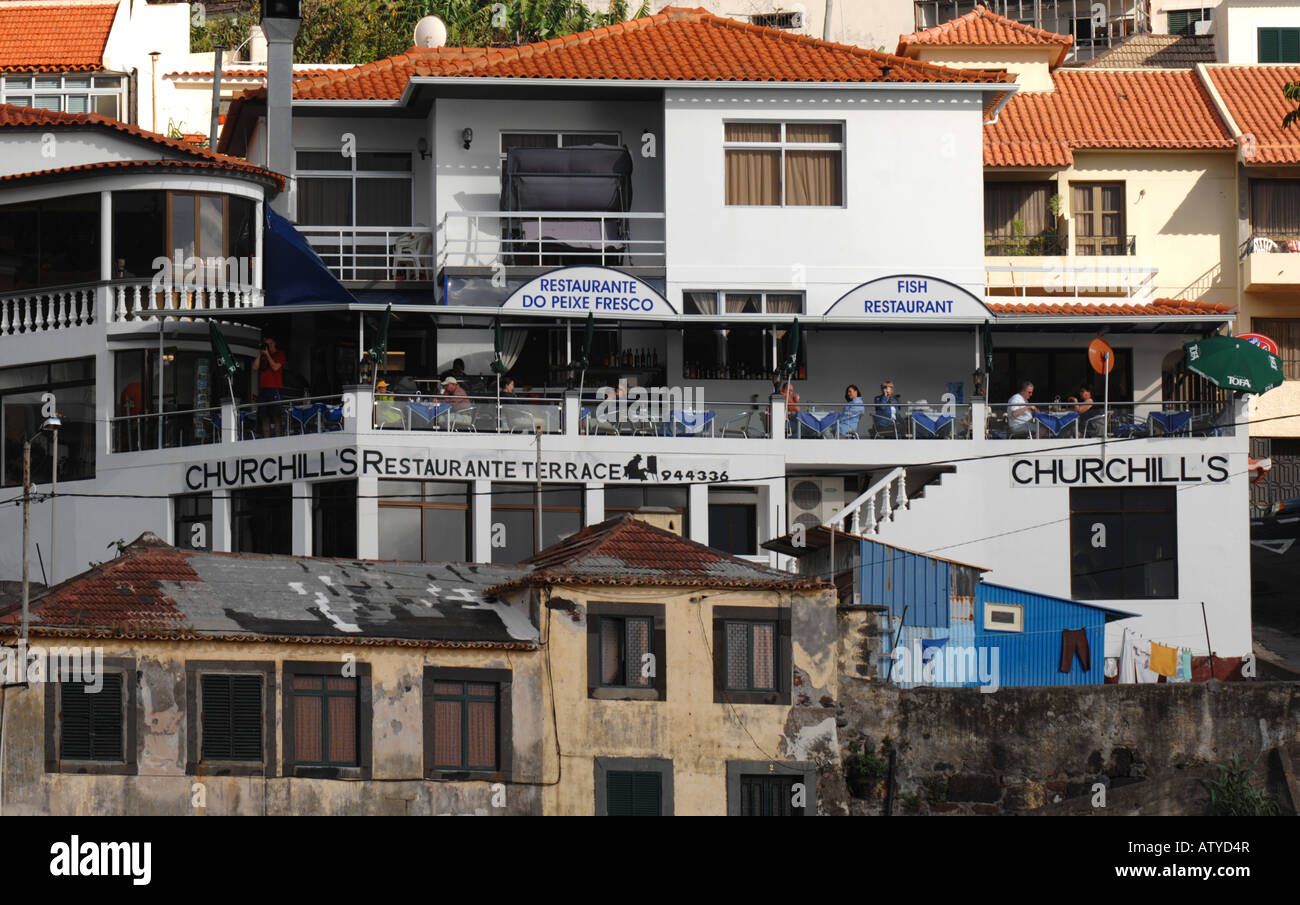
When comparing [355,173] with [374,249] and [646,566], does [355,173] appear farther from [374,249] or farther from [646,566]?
[646,566]

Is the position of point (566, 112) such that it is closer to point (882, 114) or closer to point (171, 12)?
point (882, 114)

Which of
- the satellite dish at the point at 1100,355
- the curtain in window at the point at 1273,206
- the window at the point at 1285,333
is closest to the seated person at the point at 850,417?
the satellite dish at the point at 1100,355

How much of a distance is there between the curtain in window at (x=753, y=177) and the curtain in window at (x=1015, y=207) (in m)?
8.97

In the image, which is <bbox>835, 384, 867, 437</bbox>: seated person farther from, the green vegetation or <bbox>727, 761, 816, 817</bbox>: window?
the green vegetation

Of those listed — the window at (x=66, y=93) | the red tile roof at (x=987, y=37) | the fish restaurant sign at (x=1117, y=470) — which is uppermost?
the red tile roof at (x=987, y=37)

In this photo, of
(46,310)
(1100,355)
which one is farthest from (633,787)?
(46,310)

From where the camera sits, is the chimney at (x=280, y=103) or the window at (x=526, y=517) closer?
the window at (x=526, y=517)

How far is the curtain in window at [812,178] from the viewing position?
187 feet

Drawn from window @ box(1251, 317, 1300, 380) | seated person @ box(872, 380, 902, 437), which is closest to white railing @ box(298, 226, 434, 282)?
seated person @ box(872, 380, 902, 437)

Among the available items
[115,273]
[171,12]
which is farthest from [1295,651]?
[171,12]

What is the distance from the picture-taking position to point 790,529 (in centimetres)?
5275

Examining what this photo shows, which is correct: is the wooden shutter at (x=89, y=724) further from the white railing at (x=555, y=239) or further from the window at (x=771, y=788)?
the white railing at (x=555, y=239)
